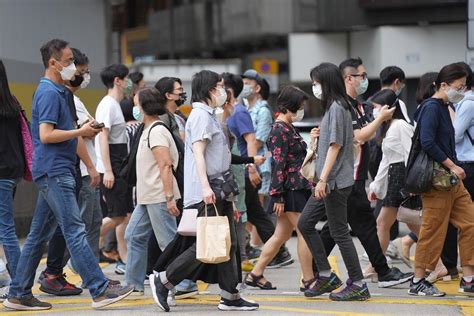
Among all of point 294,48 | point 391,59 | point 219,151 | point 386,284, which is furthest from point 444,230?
point 294,48

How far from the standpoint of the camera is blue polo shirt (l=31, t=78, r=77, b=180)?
809 cm

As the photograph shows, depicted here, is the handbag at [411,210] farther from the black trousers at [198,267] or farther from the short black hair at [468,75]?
the black trousers at [198,267]

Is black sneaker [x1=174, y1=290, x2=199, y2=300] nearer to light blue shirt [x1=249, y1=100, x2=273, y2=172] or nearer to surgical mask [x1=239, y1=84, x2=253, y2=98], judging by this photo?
light blue shirt [x1=249, y1=100, x2=273, y2=172]

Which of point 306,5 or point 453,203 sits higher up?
point 306,5

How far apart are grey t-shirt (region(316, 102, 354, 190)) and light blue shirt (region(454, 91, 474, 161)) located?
1470mm

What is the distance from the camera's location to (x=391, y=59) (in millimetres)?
27328

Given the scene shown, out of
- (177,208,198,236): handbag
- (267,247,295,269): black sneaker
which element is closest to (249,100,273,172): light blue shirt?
(267,247,295,269): black sneaker

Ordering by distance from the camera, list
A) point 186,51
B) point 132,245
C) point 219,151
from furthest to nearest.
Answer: point 186,51, point 132,245, point 219,151

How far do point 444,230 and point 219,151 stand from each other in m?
2.02

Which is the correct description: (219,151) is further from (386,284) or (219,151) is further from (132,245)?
(386,284)

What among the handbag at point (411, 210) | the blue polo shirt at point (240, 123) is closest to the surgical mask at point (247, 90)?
the blue polo shirt at point (240, 123)

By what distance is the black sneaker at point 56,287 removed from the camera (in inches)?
364

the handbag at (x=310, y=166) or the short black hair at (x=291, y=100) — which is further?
the short black hair at (x=291, y=100)

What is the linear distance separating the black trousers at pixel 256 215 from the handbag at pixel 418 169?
8.13 ft
